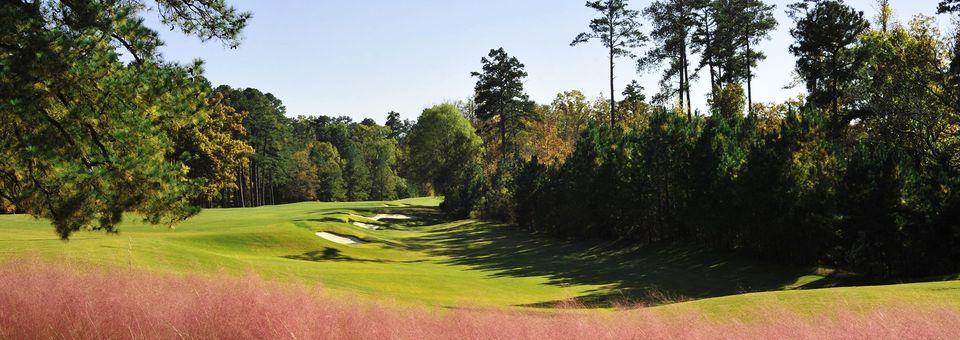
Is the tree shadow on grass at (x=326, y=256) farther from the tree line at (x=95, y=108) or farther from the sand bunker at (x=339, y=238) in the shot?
the tree line at (x=95, y=108)

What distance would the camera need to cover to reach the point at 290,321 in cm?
709

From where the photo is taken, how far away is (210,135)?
54.8m

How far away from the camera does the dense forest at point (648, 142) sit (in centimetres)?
992

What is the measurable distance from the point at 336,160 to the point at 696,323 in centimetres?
11004

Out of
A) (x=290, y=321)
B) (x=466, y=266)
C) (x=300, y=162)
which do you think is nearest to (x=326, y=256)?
(x=466, y=266)

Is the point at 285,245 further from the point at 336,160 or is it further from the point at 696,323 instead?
the point at 336,160

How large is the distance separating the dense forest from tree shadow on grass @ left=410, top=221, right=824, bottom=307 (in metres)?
1.42

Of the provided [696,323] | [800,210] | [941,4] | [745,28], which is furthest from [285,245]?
[745,28]

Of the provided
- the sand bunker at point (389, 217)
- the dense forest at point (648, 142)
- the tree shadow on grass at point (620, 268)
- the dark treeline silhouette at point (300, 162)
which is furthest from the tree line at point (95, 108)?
the dark treeline silhouette at point (300, 162)

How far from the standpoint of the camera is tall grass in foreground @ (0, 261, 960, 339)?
22.7 feet

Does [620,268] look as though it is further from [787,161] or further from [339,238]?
[339,238]

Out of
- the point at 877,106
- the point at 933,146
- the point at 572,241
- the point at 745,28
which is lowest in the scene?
the point at 572,241

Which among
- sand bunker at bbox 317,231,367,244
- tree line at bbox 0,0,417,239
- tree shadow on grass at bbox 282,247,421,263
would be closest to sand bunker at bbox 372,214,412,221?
sand bunker at bbox 317,231,367,244

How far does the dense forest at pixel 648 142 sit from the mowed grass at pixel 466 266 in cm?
123
